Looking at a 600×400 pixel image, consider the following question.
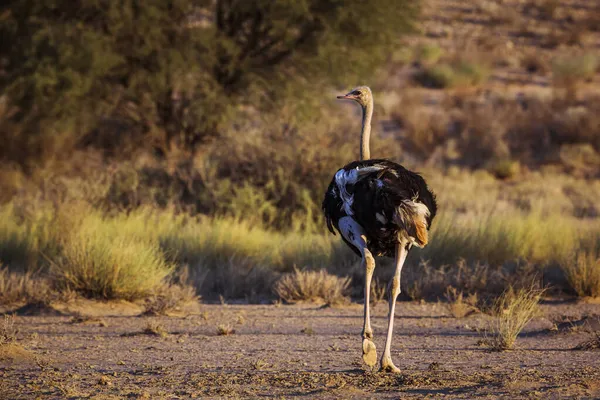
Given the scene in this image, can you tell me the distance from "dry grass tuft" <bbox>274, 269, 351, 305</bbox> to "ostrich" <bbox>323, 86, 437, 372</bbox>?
3.59 meters

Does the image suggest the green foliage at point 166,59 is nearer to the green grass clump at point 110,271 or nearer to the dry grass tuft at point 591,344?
the green grass clump at point 110,271

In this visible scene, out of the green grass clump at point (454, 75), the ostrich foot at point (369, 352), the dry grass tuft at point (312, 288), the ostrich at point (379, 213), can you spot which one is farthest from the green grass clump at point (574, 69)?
the ostrich foot at point (369, 352)

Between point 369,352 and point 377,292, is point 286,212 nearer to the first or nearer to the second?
point 377,292

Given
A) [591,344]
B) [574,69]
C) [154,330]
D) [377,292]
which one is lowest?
[377,292]

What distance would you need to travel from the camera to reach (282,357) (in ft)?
26.8

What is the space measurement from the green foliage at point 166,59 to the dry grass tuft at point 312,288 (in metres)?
8.95

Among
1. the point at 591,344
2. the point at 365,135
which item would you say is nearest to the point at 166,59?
the point at 365,135

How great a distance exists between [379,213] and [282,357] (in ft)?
5.91

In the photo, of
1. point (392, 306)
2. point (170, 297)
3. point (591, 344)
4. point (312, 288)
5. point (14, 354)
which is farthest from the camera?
point (312, 288)

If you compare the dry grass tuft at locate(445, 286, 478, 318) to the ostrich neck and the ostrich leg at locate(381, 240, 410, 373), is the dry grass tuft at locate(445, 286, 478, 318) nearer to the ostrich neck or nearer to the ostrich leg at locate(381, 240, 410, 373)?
the ostrich neck

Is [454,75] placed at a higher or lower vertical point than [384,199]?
lower

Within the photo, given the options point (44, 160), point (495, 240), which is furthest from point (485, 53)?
point (495, 240)

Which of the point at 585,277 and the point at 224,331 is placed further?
the point at 585,277

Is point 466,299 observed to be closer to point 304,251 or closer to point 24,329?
point 304,251
